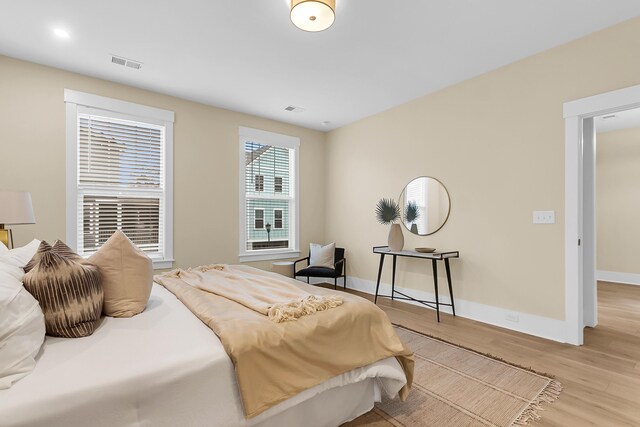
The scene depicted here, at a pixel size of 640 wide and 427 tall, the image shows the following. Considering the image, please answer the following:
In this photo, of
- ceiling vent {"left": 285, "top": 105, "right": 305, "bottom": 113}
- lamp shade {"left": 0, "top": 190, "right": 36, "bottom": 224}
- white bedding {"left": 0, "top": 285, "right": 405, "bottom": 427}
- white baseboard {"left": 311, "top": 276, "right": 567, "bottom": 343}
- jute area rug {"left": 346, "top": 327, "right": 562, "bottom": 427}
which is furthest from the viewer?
ceiling vent {"left": 285, "top": 105, "right": 305, "bottom": 113}

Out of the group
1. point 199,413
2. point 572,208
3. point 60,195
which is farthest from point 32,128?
point 572,208

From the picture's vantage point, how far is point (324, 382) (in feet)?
5.23

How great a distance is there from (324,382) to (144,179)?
3.47 metres

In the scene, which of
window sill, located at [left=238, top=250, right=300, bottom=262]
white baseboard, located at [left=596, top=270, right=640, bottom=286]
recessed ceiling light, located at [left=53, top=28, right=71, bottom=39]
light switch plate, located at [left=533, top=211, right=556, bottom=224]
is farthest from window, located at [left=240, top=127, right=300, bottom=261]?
white baseboard, located at [left=596, top=270, right=640, bottom=286]

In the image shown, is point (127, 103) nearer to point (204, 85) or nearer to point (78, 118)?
point (78, 118)

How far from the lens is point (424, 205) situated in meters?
4.16

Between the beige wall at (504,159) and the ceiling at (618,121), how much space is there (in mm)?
2671

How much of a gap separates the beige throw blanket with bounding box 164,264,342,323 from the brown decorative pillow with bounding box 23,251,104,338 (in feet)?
2.45

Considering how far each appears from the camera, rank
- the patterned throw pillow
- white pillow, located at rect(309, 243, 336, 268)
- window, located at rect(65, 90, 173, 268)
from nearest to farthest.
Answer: the patterned throw pillow → window, located at rect(65, 90, 173, 268) → white pillow, located at rect(309, 243, 336, 268)

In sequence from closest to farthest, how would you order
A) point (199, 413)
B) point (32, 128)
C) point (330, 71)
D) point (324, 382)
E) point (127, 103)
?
point (199, 413), point (324, 382), point (32, 128), point (330, 71), point (127, 103)

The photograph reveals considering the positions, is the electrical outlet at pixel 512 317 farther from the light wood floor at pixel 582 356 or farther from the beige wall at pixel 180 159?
the beige wall at pixel 180 159

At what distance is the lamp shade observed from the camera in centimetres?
255

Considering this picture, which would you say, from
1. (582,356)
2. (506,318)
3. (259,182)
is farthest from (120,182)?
(582,356)

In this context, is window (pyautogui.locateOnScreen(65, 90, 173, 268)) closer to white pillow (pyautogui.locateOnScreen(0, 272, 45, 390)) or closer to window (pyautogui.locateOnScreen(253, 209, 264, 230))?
window (pyautogui.locateOnScreen(253, 209, 264, 230))
